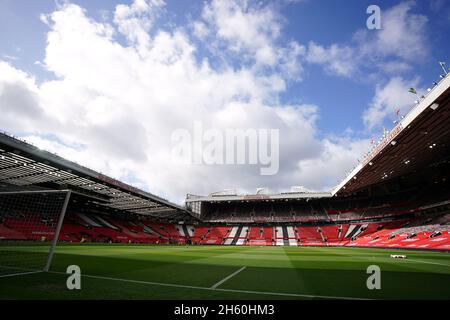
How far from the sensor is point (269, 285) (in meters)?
6.06

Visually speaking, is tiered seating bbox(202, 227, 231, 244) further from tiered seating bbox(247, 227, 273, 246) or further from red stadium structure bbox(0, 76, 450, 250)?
tiered seating bbox(247, 227, 273, 246)

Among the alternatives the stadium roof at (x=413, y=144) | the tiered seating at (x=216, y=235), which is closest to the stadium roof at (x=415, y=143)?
the stadium roof at (x=413, y=144)

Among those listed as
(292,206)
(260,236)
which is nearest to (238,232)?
(260,236)

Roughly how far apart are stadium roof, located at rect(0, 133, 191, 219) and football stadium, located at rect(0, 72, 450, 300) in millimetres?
171

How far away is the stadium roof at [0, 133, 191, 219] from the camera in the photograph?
2508cm

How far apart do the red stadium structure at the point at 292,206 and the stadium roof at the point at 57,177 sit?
10cm

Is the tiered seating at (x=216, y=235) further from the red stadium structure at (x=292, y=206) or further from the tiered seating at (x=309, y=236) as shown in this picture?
the tiered seating at (x=309, y=236)

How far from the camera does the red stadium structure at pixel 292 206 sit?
26.1 metres

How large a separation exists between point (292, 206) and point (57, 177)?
179 feet

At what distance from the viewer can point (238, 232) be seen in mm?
65625

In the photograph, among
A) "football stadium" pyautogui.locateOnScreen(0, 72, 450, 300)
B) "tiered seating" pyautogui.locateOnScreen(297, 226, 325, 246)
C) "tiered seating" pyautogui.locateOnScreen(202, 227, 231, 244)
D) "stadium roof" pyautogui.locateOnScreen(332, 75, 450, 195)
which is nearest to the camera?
"football stadium" pyautogui.locateOnScreen(0, 72, 450, 300)

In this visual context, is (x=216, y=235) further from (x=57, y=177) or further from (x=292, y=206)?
(x=57, y=177)

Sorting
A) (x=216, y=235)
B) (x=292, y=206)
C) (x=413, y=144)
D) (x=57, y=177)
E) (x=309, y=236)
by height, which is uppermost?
(x=413, y=144)

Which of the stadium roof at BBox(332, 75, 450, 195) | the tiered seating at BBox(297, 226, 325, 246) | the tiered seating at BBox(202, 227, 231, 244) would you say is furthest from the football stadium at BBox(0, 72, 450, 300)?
the tiered seating at BBox(297, 226, 325, 246)
